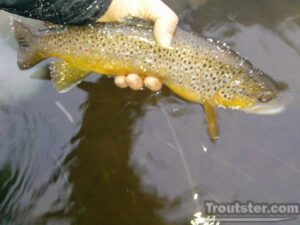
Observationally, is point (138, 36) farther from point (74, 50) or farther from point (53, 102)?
point (53, 102)

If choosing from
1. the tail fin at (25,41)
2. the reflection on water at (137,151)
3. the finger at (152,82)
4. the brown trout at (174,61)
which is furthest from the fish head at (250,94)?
the tail fin at (25,41)

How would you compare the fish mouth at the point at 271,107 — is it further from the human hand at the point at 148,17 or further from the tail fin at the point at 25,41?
the tail fin at the point at 25,41

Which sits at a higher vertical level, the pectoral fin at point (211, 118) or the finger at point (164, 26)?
the finger at point (164, 26)

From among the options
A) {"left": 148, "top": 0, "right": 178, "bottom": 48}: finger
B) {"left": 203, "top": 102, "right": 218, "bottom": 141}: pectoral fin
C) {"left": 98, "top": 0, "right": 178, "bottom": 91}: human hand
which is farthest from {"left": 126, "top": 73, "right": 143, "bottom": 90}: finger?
{"left": 203, "top": 102, "right": 218, "bottom": 141}: pectoral fin

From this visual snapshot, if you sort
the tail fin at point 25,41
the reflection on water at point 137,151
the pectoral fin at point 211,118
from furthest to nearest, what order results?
the tail fin at point 25,41, the pectoral fin at point 211,118, the reflection on water at point 137,151

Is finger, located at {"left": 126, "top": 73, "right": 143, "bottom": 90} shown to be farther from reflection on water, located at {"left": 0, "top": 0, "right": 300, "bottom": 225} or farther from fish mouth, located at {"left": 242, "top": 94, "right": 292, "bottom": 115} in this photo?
fish mouth, located at {"left": 242, "top": 94, "right": 292, "bottom": 115}

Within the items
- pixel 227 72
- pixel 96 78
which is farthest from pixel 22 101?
pixel 227 72

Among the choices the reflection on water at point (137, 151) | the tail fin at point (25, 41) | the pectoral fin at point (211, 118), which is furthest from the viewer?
the tail fin at point (25, 41)

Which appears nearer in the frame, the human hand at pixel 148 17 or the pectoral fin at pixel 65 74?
the human hand at pixel 148 17

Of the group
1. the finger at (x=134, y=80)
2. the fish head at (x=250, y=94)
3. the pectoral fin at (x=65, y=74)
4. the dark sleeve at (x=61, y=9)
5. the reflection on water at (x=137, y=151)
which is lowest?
the reflection on water at (x=137, y=151)
